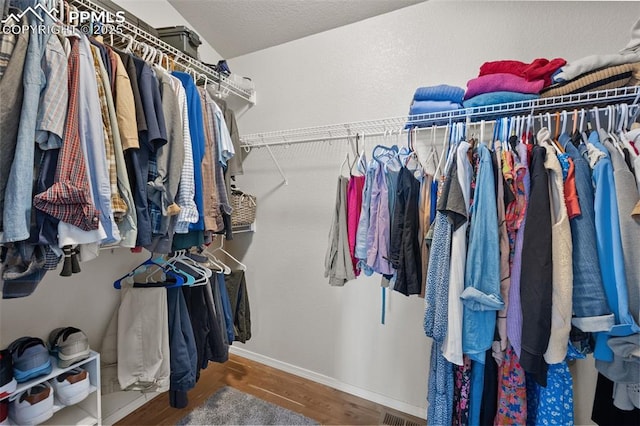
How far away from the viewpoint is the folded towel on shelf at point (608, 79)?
1001 millimetres

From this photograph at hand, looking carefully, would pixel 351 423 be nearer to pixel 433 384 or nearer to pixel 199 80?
pixel 433 384

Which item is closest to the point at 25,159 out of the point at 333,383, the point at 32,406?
the point at 32,406

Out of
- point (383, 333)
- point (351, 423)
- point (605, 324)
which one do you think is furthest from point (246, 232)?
point (605, 324)

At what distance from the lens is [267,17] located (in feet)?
6.31

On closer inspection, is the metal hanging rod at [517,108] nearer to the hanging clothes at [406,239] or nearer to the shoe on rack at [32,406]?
the hanging clothes at [406,239]

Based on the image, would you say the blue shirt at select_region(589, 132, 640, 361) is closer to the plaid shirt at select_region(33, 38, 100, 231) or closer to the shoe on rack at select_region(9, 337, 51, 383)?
the plaid shirt at select_region(33, 38, 100, 231)

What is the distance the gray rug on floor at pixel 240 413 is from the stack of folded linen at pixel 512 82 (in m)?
2.00

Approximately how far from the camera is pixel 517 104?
3.75 feet

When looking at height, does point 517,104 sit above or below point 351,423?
above

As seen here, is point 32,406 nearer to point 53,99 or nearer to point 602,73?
point 53,99

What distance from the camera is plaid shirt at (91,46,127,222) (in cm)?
94

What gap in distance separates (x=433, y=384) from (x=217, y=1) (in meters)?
2.60

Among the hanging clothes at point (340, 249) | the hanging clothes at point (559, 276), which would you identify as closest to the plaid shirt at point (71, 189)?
the hanging clothes at point (340, 249)

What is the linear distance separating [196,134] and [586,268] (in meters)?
1.56
